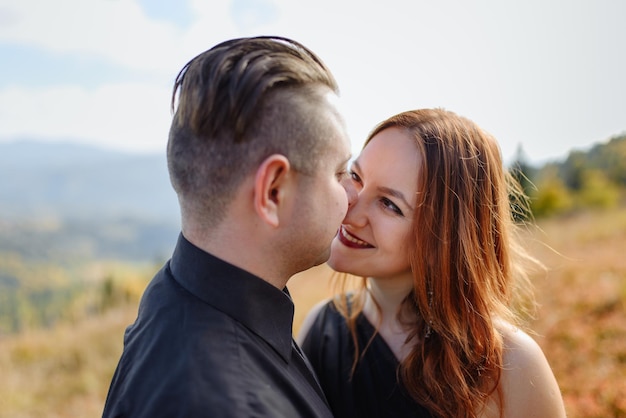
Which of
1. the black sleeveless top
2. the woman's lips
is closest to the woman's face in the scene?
the woman's lips

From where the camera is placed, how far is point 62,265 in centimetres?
14425

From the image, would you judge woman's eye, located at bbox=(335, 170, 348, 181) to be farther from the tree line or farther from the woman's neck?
the tree line

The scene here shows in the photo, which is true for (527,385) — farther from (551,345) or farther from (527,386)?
(551,345)

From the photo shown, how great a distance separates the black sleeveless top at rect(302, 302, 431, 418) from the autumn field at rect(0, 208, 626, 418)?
0.55m

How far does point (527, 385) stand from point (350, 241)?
3.32 ft

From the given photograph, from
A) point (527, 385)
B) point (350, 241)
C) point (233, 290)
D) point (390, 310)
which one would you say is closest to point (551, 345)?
point (390, 310)

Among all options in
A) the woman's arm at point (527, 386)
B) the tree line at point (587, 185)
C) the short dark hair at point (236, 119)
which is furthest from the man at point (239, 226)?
the tree line at point (587, 185)

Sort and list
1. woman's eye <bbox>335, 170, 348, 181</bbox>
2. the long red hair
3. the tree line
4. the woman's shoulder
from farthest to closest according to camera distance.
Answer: the tree line → the long red hair → the woman's shoulder → woman's eye <bbox>335, 170, 348, 181</bbox>

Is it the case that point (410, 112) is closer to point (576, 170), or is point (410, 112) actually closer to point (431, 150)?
point (431, 150)

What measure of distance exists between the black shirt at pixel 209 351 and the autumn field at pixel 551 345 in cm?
179

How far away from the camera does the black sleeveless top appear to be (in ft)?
8.52

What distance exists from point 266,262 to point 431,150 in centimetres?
112

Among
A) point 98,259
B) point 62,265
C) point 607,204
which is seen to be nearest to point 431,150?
point 607,204

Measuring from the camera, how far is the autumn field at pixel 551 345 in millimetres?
4062
